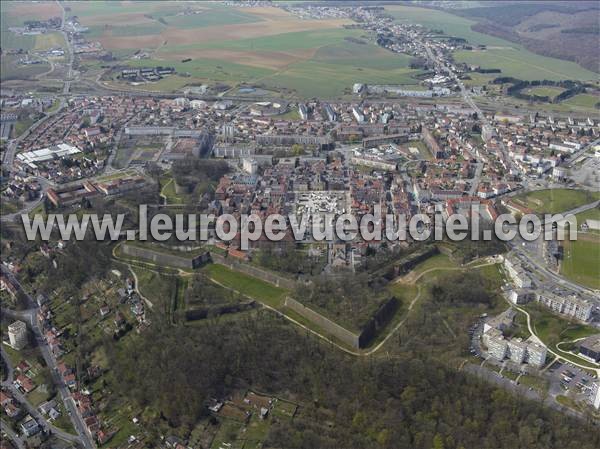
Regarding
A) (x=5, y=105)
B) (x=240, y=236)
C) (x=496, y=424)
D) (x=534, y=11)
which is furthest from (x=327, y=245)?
(x=534, y=11)

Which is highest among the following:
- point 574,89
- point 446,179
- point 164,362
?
point 574,89

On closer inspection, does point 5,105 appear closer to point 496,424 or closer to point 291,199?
point 291,199

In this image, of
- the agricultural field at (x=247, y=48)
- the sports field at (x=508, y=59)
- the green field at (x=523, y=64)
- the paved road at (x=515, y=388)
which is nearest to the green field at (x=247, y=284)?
the paved road at (x=515, y=388)

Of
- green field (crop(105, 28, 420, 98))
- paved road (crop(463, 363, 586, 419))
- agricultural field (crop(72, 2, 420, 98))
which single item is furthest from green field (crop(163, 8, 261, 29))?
paved road (crop(463, 363, 586, 419))

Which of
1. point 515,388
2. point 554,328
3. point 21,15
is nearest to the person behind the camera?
point 515,388

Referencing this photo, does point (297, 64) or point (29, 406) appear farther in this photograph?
point (297, 64)

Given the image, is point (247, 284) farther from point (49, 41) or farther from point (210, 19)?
point (210, 19)

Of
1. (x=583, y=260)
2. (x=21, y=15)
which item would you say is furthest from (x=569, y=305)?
(x=21, y=15)
